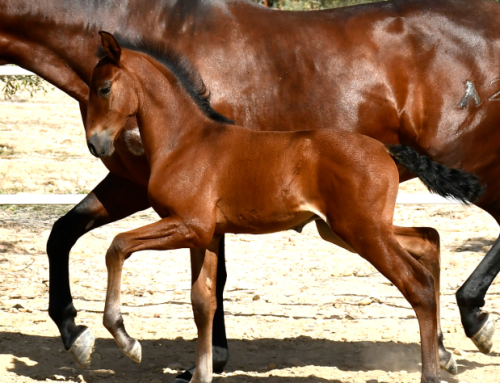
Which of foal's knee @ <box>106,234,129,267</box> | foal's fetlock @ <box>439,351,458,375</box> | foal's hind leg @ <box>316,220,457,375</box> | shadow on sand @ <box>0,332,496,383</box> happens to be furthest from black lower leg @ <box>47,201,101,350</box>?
foal's fetlock @ <box>439,351,458,375</box>

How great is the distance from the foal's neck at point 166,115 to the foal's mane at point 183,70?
0.02m

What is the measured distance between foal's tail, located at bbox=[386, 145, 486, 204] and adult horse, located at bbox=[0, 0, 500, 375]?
15.7 inches

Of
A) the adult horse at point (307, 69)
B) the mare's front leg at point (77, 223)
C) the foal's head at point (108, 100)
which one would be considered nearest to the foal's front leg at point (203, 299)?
the adult horse at point (307, 69)

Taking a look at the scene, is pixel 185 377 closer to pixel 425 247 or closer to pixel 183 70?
pixel 425 247

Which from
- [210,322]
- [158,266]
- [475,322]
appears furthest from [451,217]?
[210,322]

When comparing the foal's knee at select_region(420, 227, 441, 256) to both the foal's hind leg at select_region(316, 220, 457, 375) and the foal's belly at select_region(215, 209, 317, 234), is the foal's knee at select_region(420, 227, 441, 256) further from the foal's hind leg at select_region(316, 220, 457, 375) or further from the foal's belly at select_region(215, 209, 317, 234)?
the foal's belly at select_region(215, 209, 317, 234)

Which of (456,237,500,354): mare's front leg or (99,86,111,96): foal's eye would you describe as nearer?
(99,86,111,96): foal's eye

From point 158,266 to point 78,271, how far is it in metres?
0.65

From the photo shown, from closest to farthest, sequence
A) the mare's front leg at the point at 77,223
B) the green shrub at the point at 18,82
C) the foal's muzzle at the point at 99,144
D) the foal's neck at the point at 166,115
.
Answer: the foal's muzzle at the point at 99,144 → the foal's neck at the point at 166,115 → the mare's front leg at the point at 77,223 → the green shrub at the point at 18,82

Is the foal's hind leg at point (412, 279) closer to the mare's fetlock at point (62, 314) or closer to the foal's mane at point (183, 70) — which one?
the foal's mane at point (183, 70)

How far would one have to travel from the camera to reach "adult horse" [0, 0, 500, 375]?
14.0 feet

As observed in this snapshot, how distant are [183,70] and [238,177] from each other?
2.12ft

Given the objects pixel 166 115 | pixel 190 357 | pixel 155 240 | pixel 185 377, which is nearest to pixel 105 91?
pixel 166 115

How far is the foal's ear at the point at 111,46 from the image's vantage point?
Answer: 367 centimetres
